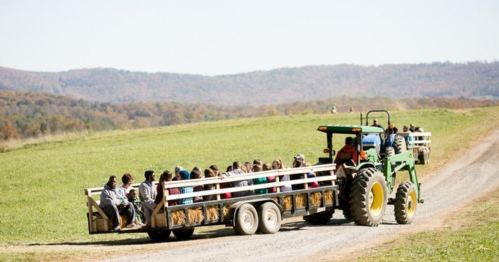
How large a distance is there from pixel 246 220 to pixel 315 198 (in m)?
2.34

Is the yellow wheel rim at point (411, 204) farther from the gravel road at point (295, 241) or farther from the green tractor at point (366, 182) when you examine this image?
the gravel road at point (295, 241)

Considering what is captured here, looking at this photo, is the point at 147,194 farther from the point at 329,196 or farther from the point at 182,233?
the point at 329,196

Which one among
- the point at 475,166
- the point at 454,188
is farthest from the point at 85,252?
the point at 475,166

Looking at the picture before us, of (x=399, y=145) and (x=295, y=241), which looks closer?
(x=295, y=241)

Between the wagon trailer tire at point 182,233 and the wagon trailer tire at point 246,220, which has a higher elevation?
the wagon trailer tire at point 246,220

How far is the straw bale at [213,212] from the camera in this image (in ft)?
63.6

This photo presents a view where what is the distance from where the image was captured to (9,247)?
66.9 ft

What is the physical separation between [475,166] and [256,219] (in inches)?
878

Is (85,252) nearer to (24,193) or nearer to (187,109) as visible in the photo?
(24,193)

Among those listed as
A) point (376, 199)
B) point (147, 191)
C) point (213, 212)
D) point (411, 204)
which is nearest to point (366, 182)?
point (376, 199)

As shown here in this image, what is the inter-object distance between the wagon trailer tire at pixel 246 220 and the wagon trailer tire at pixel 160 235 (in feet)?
6.74

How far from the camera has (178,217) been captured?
18.8 meters

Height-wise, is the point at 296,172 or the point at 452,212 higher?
the point at 296,172

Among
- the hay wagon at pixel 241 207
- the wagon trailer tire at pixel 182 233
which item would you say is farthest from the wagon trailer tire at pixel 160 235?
the wagon trailer tire at pixel 182 233
